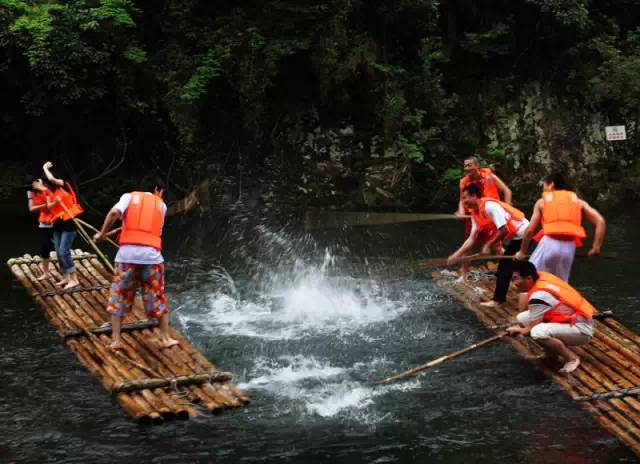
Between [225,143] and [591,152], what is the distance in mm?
7511

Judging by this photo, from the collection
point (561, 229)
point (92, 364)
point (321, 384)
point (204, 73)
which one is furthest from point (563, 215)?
point (204, 73)

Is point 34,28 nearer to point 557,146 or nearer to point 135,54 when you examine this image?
point 135,54

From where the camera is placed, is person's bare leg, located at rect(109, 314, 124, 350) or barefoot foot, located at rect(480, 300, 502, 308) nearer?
person's bare leg, located at rect(109, 314, 124, 350)

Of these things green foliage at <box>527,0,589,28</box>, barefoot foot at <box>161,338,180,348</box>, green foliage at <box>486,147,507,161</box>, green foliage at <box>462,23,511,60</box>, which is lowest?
barefoot foot at <box>161,338,180,348</box>

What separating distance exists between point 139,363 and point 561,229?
159 inches

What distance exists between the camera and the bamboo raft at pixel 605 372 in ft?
19.6

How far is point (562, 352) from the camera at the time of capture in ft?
22.1

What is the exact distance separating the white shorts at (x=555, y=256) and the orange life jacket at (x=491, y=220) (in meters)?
0.93

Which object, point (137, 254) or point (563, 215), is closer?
point (137, 254)

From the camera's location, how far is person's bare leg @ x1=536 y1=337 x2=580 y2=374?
667 centimetres

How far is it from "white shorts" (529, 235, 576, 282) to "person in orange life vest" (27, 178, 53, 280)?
5575 mm

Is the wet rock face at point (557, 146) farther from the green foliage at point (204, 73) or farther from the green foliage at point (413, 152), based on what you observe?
the green foliage at point (204, 73)

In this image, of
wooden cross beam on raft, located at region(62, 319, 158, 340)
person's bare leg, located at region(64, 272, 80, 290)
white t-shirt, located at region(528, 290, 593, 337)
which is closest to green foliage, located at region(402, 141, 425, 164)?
person's bare leg, located at region(64, 272, 80, 290)

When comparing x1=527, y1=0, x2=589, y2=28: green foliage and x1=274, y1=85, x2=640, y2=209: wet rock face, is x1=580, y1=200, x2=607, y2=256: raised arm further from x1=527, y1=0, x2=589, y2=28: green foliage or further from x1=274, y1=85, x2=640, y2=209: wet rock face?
x1=527, y1=0, x2=589, y2=28: green foliage
